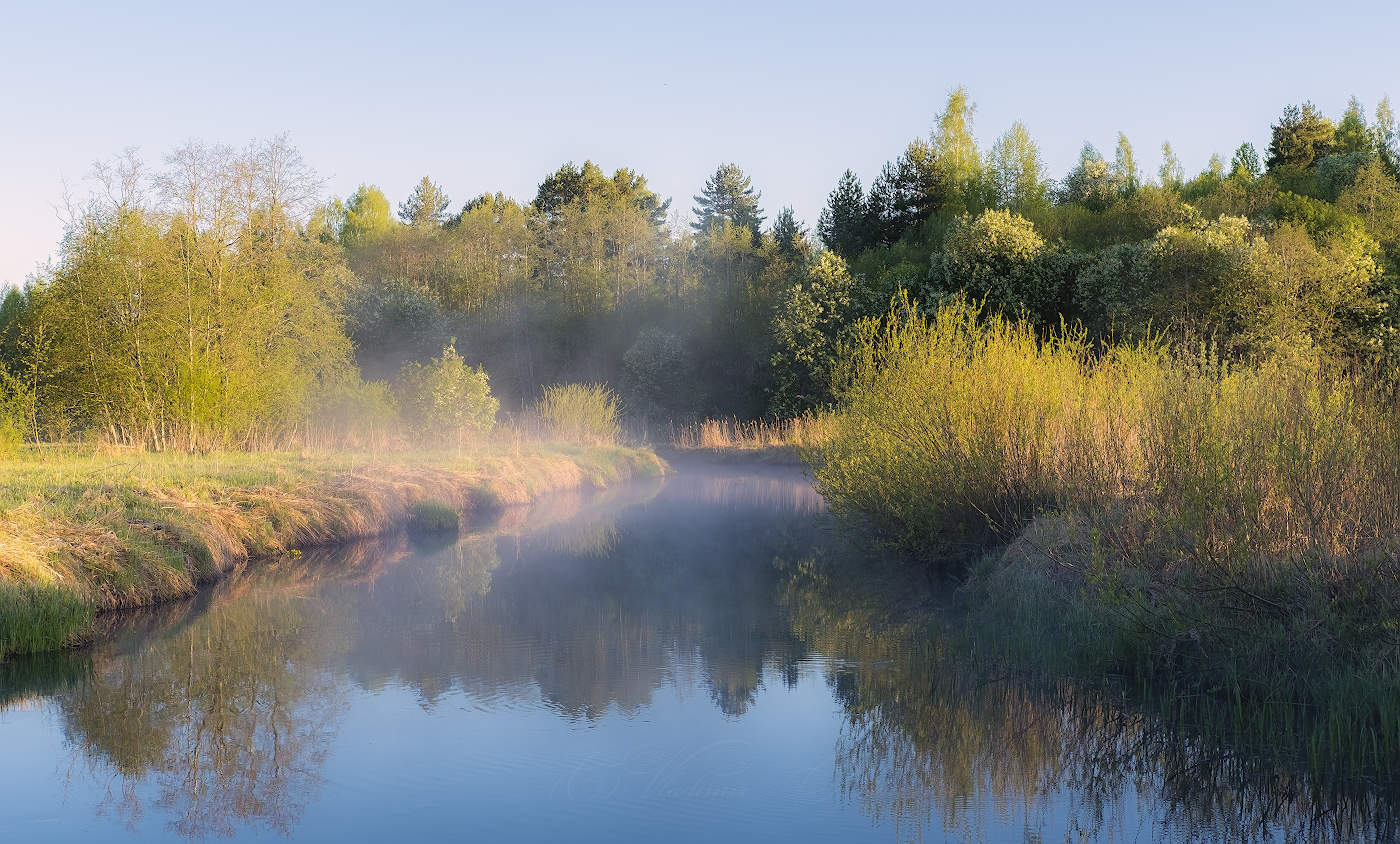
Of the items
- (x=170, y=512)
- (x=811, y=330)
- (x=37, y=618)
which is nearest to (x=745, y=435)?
(x=811, y=330)

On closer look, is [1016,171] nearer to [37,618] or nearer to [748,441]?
[748,441]

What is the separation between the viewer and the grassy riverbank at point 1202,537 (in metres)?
6.88

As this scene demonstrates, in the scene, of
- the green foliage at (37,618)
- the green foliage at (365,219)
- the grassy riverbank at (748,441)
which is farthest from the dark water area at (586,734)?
the green foliage at (365,219)

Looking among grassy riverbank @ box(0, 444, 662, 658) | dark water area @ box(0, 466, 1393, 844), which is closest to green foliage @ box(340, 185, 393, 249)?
grassy riverbank @ box(0, 444, 662, 658)

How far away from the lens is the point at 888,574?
13.5 meters

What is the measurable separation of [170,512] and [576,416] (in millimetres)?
17517

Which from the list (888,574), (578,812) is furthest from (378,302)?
(578,812)

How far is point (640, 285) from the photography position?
46.3 meters

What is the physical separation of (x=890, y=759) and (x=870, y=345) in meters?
8.11

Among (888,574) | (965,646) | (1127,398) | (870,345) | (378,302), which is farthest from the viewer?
(378,302)

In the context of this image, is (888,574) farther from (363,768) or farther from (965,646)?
(363,768)

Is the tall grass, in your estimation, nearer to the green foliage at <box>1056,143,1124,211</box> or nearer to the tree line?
the tree line

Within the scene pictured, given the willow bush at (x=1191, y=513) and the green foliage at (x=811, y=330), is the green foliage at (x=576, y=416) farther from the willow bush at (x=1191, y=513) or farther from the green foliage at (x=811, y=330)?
the willow bush at (x=1191, y=513)

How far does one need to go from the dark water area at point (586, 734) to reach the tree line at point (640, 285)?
4.34 metres
